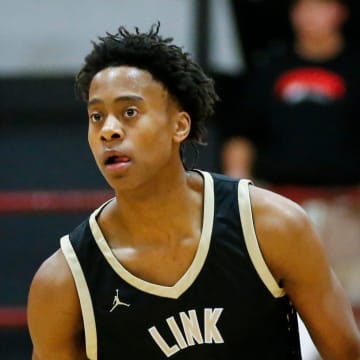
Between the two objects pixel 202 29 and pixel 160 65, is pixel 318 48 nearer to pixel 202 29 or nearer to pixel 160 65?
pixel 202 29

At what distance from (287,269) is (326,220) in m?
2.59

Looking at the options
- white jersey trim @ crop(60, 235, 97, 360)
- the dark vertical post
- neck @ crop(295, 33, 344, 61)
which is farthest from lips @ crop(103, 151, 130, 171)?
the dark vertical post

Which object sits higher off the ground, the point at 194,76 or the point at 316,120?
the point at 194,76

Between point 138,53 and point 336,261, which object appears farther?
point 336,261

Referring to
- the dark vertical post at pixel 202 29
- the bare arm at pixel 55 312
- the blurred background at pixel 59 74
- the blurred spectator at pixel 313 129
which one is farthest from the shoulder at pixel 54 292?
the dark vertical post at pixel 202 29

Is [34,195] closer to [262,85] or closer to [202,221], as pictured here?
[262,85]

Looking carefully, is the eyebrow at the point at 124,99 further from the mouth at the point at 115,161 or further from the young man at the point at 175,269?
the mouth at the point at 115,161

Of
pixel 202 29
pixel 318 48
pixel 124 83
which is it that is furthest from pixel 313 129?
pixel 124 83

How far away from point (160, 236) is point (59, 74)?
11.2 feet

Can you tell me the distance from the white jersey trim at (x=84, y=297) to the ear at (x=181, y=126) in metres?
0.42

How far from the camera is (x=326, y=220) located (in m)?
5.66

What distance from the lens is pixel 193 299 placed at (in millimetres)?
3115

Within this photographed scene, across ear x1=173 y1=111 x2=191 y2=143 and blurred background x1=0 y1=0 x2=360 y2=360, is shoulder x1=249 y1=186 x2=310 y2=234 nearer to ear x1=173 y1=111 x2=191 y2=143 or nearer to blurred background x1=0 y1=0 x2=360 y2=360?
ear x1=173 y1=111 x2=191 y2=143

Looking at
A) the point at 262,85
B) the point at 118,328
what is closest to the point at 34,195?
the point at 262,85
